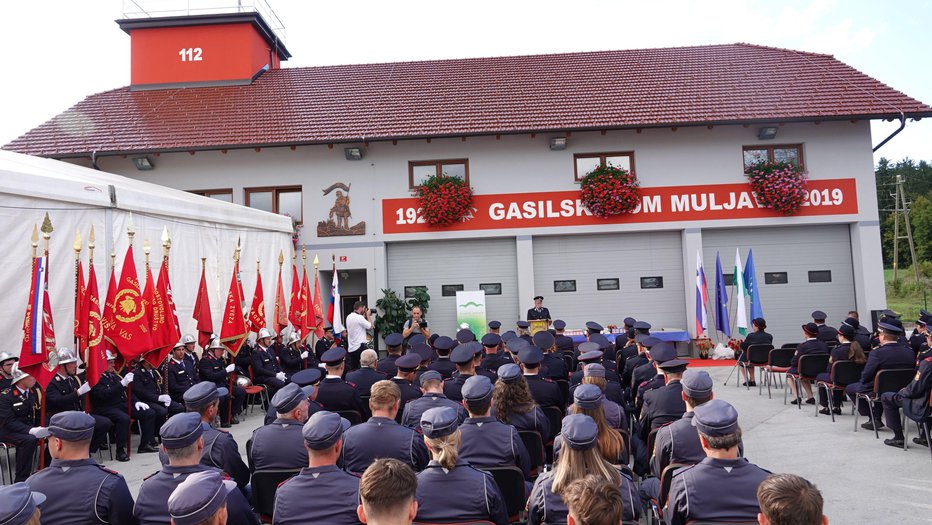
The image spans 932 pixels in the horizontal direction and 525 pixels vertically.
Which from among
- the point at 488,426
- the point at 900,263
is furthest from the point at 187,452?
the point at 900,263

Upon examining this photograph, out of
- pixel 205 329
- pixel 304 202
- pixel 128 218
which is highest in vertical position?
pixel 304 202

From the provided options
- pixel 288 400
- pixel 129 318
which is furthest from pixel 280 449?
pixel 129 318

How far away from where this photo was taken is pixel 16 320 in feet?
25.4

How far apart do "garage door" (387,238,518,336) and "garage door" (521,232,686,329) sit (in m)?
0.85

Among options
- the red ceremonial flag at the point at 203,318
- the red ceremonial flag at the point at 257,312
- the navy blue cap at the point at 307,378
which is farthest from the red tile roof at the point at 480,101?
the navy blue cap at the point at 307,378

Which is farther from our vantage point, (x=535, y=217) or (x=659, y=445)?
(x=535, y=217)

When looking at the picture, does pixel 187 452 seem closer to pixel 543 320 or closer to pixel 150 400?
pixel 150 400

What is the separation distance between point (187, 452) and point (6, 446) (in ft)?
16.7

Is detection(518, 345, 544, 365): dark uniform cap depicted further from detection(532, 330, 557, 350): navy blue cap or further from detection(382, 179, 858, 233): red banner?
detection(382, 179, 858, 233): red banner

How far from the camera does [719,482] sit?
3.00m

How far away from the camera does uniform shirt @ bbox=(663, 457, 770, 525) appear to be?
116 inches

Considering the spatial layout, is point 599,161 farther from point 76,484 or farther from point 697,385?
point 76,484

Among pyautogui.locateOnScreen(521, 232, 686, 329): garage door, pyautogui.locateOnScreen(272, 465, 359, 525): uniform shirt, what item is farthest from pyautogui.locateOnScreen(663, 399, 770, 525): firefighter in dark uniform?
pyautogui.locateOnScreen(521, 232, 686, 329): garage door

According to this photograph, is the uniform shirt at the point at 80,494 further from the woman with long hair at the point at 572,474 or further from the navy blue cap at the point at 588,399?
the navy blue cap at the point at 588,399
